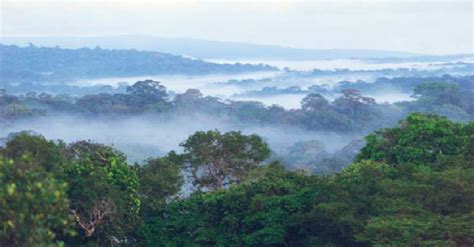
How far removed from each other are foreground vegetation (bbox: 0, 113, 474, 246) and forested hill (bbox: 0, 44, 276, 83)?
129m

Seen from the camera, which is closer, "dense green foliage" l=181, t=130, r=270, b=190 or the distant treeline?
"dense green foliage" l=181, t=130, r=270, b=190

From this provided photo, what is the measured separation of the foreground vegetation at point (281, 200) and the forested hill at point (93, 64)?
425ft

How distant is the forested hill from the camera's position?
152250mm

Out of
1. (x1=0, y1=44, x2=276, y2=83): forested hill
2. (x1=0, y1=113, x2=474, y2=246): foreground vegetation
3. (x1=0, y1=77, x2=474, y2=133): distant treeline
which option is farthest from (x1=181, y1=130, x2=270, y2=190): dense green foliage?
(x1=0, y1=44, x2=276, y2=83): forested hill

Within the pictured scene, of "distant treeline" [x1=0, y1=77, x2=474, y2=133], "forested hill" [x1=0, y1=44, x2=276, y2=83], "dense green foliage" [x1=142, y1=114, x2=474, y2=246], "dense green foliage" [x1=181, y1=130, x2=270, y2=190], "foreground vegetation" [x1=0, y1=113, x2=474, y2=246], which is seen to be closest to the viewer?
"dense green foliage" [x1=142, y1=114, x2=474, y2=246]

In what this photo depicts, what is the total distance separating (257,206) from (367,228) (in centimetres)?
395

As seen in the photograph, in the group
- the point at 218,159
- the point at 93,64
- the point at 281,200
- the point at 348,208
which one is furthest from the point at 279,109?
the point at 93,64

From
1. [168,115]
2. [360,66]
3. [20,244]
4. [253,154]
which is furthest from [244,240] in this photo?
[360,66]

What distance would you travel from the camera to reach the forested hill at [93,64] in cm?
15225

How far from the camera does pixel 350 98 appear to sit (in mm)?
72438

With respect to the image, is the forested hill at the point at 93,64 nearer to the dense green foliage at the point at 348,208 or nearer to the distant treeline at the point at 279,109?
the distant treeline at the point at 279,109

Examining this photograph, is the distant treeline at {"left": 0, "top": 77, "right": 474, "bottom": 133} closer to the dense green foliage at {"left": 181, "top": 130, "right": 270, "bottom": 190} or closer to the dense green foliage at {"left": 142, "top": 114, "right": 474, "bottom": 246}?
the dense green foliage at {"left": 181, "top": 130, "right": 270, "bottom": 190}

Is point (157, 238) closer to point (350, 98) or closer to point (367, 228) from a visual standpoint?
point (367, 228)

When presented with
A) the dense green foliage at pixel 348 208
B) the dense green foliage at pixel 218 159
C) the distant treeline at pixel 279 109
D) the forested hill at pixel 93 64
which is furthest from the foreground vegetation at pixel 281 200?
the forested hill at pixel 93 64
